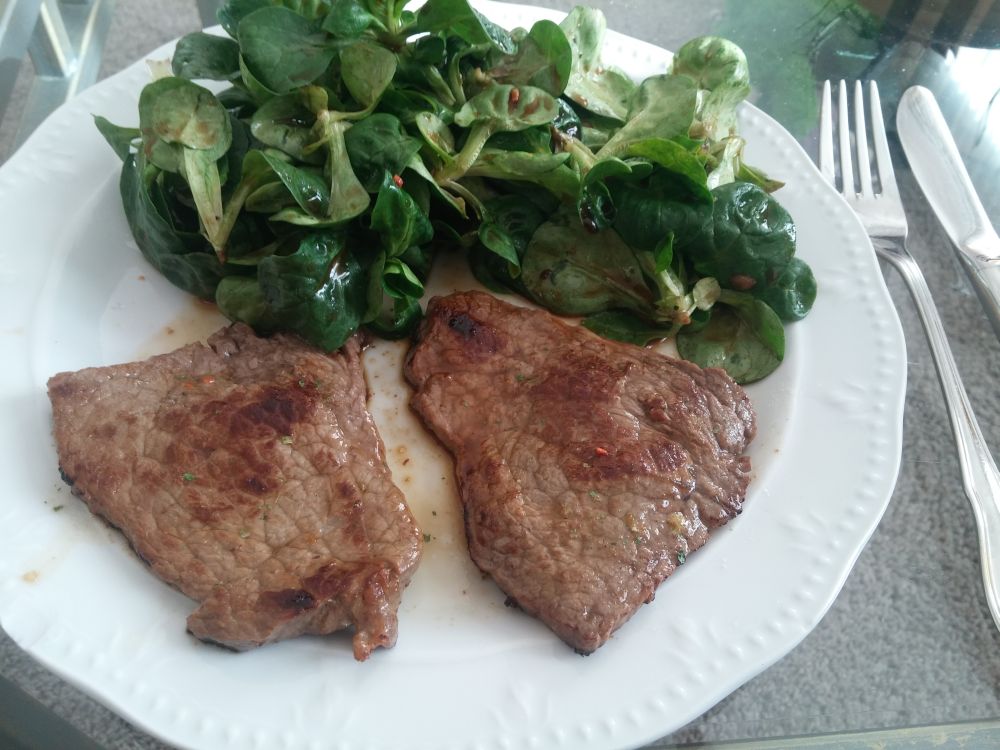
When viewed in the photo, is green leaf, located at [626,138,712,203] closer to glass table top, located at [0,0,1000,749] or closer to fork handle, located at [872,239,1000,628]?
glass table top, located at [0,0,1000,749]

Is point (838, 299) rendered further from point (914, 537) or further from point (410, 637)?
point (410, 637)

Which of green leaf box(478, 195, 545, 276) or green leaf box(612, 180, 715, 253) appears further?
green leaf box(478, 195, 545, 276)

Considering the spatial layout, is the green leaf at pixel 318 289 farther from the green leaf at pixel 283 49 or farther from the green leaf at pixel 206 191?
the green leaf at pixel 283 49

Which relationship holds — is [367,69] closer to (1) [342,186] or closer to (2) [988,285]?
(1) [342,186]

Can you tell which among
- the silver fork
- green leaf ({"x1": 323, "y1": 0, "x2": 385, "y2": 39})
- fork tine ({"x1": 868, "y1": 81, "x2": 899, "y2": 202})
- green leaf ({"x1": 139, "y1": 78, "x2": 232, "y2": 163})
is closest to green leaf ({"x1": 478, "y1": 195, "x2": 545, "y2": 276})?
green leaf ({"x1": 323, "y1": 0, "x2": 385, "y2": 39})

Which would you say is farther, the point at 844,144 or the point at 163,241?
A: the point at 844,144

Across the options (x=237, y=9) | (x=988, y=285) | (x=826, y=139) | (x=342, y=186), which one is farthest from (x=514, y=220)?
(x=988, y=285)

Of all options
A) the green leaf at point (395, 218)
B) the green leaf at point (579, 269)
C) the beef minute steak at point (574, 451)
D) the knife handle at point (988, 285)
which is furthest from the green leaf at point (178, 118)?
the knife handle at point (988, 285)
